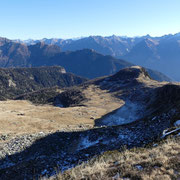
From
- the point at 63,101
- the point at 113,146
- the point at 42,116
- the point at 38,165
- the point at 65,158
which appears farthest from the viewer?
the point at 63,101

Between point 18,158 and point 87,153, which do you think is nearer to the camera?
point 87,153

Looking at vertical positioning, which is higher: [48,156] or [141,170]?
[141,170]

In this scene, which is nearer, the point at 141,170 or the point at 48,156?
the point at 141,170

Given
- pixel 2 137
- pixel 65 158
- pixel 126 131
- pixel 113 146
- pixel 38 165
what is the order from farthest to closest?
pixel 2 137
pixel 126 131
pixel 113 146
pixel 65 158
pixel 38 165

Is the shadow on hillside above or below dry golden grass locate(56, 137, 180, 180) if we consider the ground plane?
below

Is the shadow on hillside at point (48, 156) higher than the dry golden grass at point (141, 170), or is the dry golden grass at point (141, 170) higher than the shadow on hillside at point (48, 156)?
the dry golden grass at point (141, 170)

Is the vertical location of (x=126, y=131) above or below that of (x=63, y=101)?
above

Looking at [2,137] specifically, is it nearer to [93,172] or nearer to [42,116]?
[42,116]

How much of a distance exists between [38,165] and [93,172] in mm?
12179

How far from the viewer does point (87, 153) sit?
19250mm

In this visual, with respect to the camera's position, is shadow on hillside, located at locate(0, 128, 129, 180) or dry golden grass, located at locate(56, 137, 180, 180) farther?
shadow on hillside, located at locate(0, 128, 129, 180)

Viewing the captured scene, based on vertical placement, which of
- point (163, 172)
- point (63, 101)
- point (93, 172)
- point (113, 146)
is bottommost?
point (63, 101)

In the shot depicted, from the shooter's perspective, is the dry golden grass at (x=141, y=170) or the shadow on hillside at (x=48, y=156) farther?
the shadow on hillside at (x=48, y=156)

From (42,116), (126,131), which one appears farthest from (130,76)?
(126,131)
